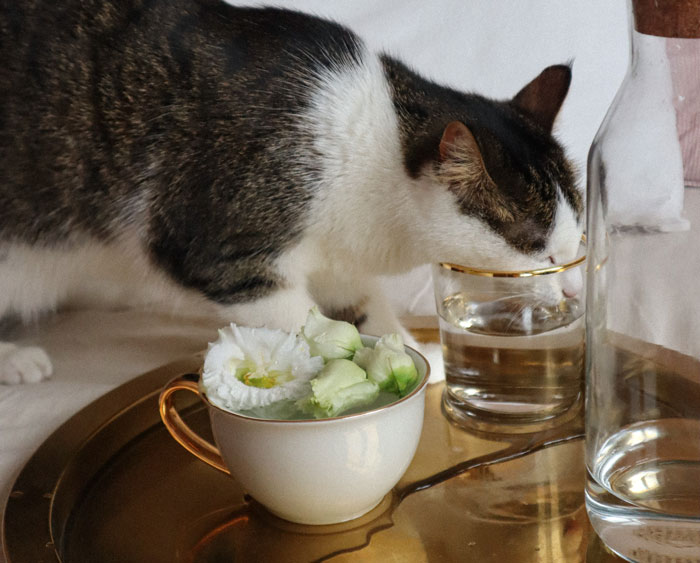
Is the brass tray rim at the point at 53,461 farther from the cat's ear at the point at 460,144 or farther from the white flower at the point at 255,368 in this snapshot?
the cat's ear at the point at 460,144

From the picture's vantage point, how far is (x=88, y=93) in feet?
2.68

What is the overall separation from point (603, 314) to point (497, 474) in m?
0.14

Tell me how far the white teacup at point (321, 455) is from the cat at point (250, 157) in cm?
25

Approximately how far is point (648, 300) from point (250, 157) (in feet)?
1.27

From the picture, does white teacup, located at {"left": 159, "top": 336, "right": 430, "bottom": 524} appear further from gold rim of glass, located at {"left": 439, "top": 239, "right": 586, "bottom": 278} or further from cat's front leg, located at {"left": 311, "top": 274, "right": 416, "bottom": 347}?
cat's front leg, located at {"left": 311, "top": 274, "right": 416, "bottom": 347}

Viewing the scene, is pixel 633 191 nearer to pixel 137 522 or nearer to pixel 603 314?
pixel 603 314

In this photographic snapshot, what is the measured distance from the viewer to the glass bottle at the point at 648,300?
0.47 m

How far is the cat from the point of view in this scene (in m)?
0.75

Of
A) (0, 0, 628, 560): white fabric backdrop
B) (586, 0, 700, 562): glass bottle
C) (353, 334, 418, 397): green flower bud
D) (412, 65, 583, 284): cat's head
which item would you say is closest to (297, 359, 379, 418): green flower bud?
(353, 334, 418, 397): green flower bud

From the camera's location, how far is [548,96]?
0.79m

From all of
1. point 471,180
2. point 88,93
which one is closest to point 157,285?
point 88,93

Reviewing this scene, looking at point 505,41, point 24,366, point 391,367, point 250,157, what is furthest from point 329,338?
point 505,41

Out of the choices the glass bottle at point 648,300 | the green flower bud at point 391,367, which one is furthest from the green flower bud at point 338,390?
the glass bottle at point 648,300

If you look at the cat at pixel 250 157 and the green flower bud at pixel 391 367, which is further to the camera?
the cat at pixel 250 157
